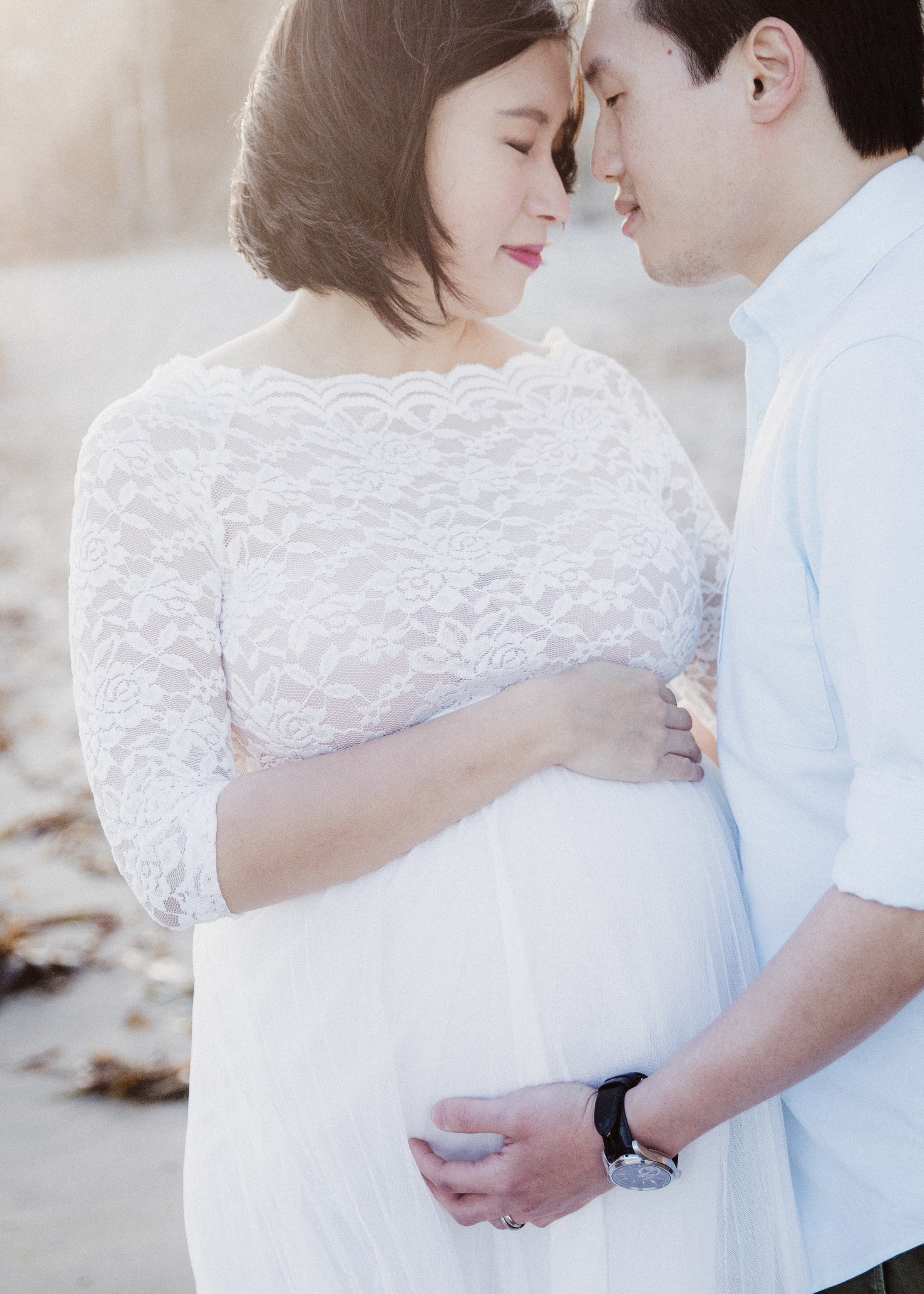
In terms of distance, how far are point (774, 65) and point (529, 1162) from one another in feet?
4.54

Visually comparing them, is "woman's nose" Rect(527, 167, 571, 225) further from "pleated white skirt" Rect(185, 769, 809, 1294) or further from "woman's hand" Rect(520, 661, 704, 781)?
"pleated white skirt" Rect(185, 769, 809, 1294)

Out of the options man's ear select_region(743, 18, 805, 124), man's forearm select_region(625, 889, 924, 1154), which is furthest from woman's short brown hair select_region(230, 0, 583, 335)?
man's forearm select_region(625, 889, 924, 1154)

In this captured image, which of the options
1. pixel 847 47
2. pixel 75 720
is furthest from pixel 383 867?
pixel 75 720

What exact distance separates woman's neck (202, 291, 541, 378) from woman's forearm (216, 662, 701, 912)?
0.62 metres

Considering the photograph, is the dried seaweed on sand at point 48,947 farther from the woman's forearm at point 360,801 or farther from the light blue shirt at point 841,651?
the light blue shirt at point 841,651

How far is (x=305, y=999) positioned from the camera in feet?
4.87

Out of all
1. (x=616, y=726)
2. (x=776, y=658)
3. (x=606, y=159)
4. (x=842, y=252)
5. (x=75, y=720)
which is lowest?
(x=75, y=720)

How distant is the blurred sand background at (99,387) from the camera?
2.89 metres

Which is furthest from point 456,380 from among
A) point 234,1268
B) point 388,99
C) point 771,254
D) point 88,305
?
point 88,305

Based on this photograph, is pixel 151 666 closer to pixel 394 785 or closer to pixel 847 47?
pixel 394 785

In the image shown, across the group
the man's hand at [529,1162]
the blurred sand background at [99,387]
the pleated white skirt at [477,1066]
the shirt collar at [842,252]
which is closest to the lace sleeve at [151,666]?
the pleated white skirt at [477,1066]

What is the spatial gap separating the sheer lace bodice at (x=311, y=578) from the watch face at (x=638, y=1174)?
1.88ft

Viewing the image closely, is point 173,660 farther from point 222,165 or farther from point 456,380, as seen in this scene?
point 222,165

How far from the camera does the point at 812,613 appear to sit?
133 cm
